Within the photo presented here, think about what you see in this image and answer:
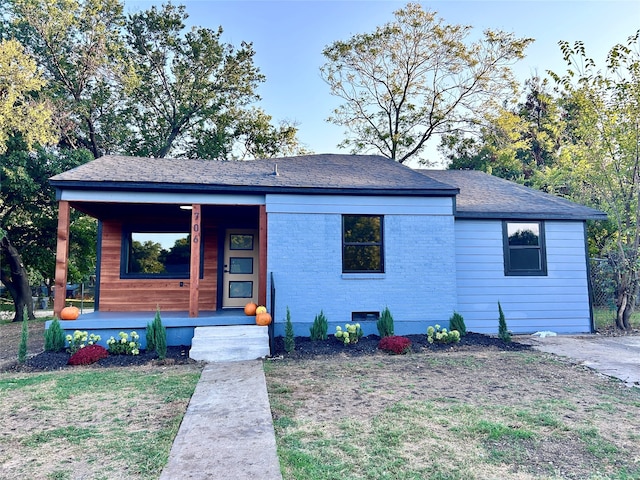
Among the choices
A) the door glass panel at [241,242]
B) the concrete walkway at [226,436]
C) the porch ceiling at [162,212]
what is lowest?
the concrete walkway at [226,436]

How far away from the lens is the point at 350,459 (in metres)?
2.84

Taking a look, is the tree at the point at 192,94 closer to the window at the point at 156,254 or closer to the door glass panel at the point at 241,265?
the window at the point at 156,254

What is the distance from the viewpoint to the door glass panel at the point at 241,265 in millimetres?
9344

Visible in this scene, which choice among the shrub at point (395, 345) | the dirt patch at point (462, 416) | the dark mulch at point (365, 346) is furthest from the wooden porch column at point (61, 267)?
the shrub at point (395, 345)

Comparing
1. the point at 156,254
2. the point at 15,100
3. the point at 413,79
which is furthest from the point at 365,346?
the point at 413,79

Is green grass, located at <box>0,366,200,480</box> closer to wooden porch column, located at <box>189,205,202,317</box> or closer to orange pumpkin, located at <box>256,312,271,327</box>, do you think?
orange pumpkin, located at <box>256,312,271,327</box>

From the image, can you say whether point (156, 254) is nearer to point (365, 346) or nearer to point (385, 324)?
point (365, 346)

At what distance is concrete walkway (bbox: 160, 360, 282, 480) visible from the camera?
2.58 metres

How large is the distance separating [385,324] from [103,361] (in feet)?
15.6

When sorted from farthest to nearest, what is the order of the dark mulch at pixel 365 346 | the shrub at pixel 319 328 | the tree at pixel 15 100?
the tree at pixel 15 100 < the shrub at pixel 319 328 < the dark mulch at pixel 365 346

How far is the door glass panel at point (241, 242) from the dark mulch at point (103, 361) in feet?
10.6

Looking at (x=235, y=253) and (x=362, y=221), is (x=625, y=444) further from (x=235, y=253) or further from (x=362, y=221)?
(x=235, y=253)

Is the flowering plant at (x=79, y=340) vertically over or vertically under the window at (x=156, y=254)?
under

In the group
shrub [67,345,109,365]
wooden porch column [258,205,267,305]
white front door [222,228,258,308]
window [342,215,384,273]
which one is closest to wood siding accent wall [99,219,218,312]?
white front door [222,228,258,308]
